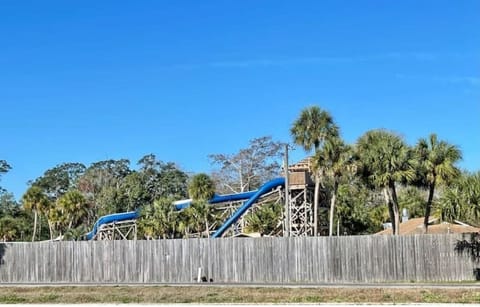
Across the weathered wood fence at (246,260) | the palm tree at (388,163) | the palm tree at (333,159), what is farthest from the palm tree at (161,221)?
the palm tree at (388,163)

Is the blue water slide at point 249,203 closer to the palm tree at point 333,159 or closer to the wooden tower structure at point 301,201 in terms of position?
the wooden tower structure at point 301,201

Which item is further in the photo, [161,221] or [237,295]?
[161,221]

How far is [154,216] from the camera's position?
5622 cm

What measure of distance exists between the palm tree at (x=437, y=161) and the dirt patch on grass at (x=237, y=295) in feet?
43.0

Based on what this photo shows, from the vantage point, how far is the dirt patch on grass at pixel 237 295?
72.6ft

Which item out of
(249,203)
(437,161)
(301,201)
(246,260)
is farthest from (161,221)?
(437,161)

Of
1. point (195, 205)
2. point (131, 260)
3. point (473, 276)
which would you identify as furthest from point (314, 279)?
point (195, 205)

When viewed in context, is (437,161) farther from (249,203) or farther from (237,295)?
(249,203)

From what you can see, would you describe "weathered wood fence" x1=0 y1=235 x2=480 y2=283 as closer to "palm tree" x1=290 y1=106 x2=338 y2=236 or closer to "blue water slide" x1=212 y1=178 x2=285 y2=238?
"palm tree" x1=290 y1=106 x2=338 y2=236

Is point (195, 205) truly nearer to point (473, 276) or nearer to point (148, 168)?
point (473, 276)

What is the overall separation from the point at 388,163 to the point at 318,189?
42.8 ft

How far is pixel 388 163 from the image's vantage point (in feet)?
127

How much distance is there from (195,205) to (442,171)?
24982mm

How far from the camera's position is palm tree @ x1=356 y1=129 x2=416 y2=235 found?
3822cm
